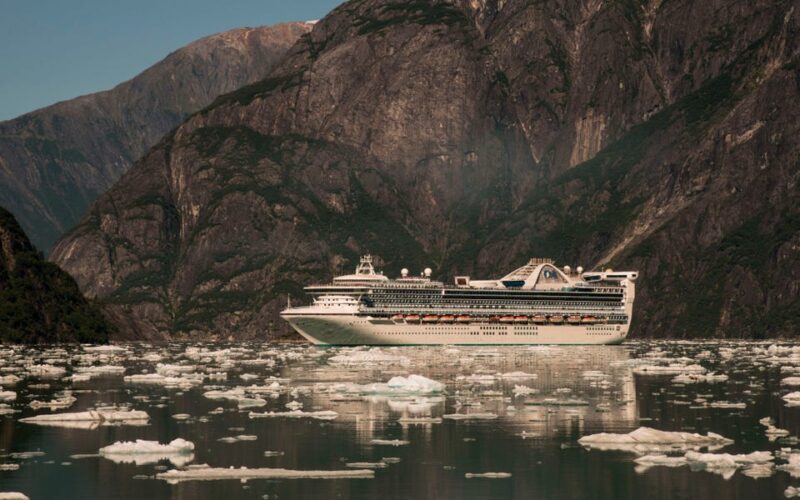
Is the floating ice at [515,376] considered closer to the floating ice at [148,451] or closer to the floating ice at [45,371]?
the floating ice at [45,371]

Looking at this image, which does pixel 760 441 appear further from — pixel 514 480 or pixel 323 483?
pixel 323 483

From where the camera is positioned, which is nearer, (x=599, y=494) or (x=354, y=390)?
(x=599, y=494)

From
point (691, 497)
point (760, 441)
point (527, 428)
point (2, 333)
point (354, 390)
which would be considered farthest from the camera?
point (2, 333)

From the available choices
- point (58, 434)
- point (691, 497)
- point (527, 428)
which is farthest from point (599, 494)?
point (58, 434)

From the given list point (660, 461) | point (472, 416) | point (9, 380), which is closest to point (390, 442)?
point (472, 416)

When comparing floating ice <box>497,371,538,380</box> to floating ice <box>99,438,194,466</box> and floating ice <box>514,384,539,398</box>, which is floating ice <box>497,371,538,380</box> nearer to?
floating ice <box>514,384,539,398</box>

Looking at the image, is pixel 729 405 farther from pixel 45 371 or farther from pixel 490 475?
pixel 45 371
